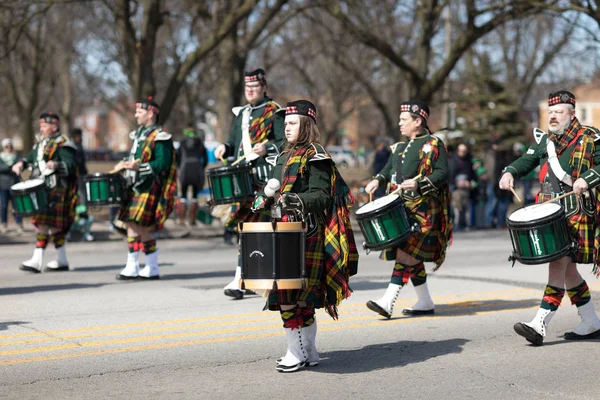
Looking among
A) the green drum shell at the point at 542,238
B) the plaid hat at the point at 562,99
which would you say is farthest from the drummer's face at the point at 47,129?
the green drum shell at the point at 542,238

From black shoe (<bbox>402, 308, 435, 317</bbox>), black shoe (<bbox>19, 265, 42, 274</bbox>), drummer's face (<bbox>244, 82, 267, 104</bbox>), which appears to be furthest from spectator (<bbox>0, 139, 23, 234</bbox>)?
black shoe (<bbox>402, 308, 435, 317</bbox>)

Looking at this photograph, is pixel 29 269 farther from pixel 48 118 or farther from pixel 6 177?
pixel 6 177

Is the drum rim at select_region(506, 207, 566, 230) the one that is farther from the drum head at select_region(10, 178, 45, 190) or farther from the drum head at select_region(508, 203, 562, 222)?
the drum head at select_region(10, 178, 45, 190)

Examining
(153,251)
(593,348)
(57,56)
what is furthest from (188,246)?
(57,56)

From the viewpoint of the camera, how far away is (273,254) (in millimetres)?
6016

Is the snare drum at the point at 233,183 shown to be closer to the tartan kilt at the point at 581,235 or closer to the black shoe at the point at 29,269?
the tartan kilt at the point at 581,235

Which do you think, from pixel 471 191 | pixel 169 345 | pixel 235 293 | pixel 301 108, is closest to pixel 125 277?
pixel 235 293

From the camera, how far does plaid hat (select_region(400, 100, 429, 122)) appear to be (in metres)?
8.61

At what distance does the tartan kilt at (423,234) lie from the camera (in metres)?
8.51

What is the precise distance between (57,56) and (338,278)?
46.9 metres

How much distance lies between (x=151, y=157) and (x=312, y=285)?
4815 mm

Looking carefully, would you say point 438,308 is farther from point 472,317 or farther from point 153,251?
point 153,251

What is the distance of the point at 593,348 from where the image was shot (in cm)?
744

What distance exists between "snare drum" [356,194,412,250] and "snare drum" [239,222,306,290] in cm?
187
